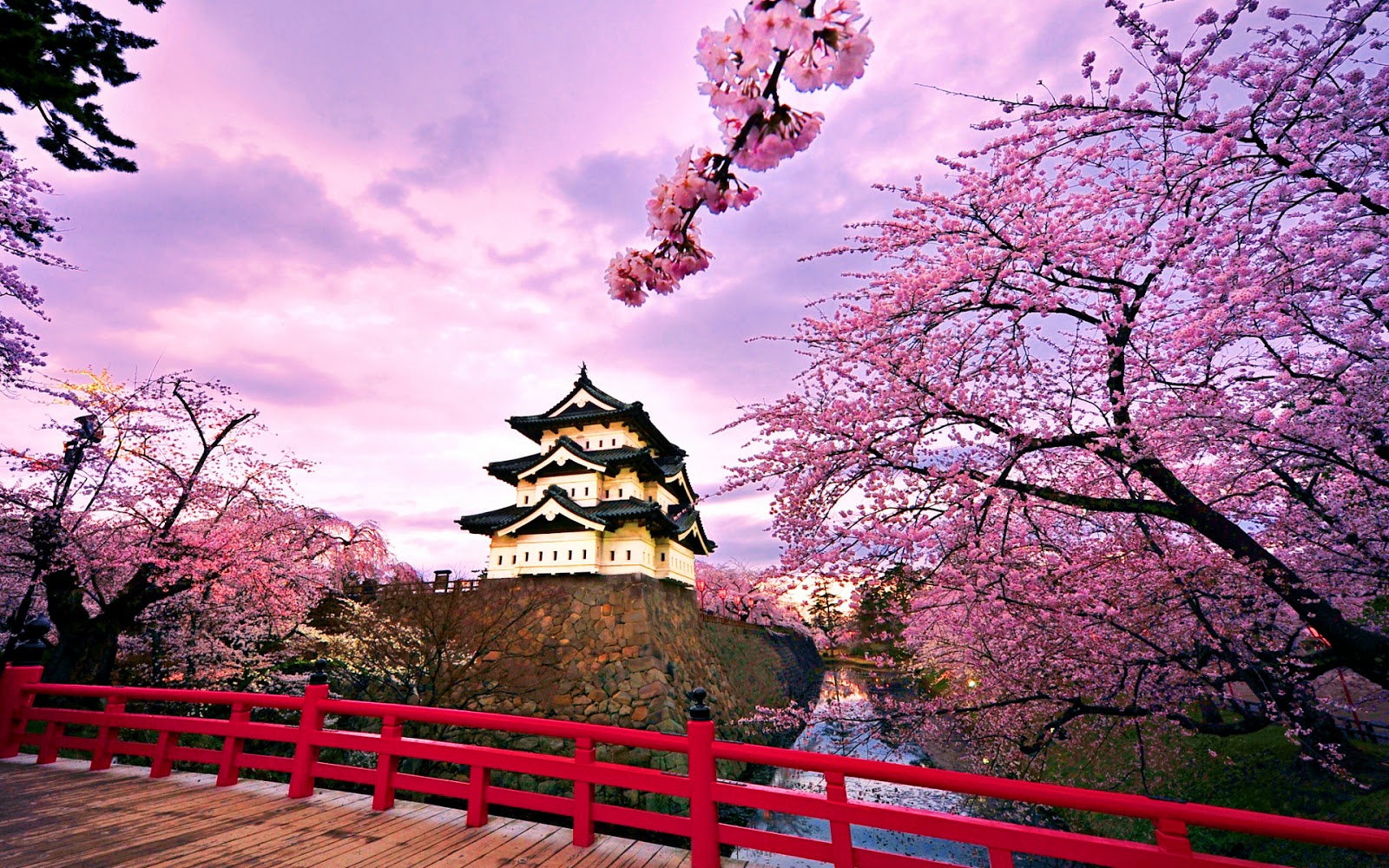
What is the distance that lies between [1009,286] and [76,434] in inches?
667

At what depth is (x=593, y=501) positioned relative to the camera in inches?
796

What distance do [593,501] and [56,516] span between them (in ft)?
43.3

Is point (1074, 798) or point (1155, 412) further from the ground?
point (1155, 412)

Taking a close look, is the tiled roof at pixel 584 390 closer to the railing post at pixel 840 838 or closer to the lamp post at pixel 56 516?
the lamp post at pixel 56 516

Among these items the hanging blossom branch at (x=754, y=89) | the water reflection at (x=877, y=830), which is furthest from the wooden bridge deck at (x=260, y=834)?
the water reflection at (x=877, y=830)

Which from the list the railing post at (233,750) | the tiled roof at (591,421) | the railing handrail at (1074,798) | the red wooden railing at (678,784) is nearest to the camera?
the railing handrail at (1074,798)

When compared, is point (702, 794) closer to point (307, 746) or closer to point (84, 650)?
point (307, 746)

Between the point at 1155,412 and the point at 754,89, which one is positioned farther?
the point at 1155,412

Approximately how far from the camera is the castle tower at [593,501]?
61.4 ft

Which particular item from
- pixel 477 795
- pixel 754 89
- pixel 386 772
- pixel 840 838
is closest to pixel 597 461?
pixel 386 772

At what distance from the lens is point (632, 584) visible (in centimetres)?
1809

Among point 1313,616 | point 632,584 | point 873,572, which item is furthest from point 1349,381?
point 632,584

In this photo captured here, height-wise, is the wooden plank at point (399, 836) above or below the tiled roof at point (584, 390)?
below

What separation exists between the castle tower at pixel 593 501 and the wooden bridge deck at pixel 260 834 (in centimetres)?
1350
